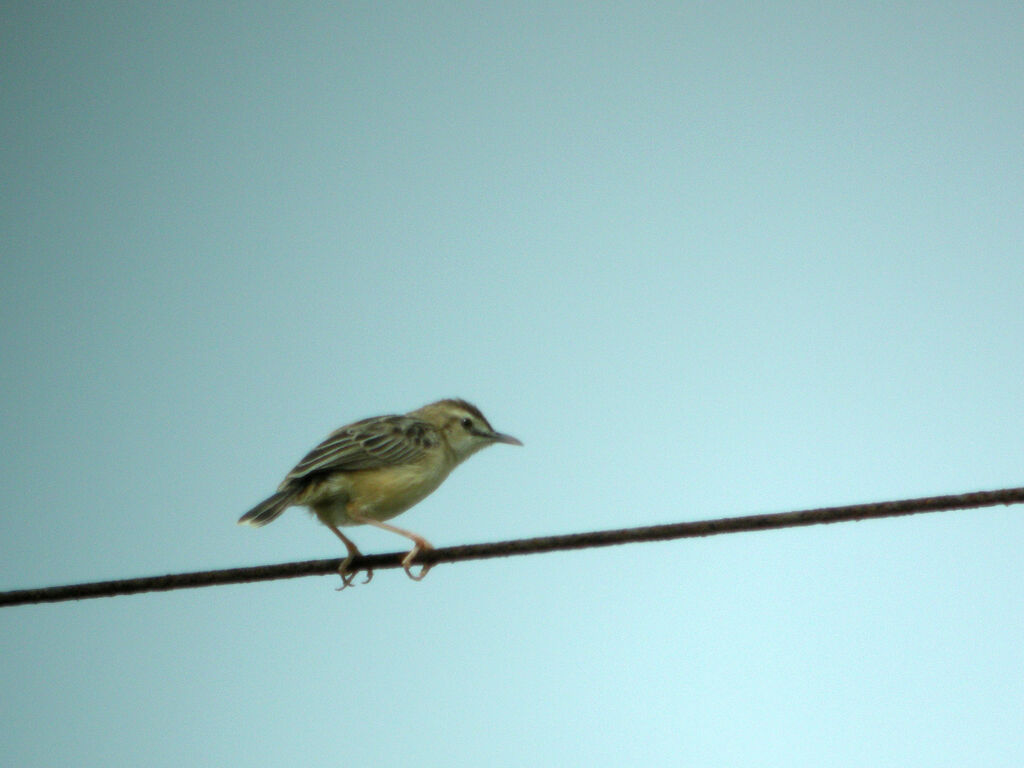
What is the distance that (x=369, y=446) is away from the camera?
8.52 m

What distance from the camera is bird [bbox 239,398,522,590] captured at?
26.8 ft

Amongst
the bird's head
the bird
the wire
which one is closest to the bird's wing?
the bird

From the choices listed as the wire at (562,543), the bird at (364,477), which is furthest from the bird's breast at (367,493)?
the wire at (562,543)

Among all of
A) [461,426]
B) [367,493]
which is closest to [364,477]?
[367,493]

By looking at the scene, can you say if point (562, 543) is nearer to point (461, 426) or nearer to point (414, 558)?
point (414, 558)

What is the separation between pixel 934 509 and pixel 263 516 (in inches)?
179

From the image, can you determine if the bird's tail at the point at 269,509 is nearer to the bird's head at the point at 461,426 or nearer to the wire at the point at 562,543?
the bird's head at the point at 461,426

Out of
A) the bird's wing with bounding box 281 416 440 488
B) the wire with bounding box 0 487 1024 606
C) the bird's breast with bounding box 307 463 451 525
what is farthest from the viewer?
the bird's breast with bounding box 307 463 451 525

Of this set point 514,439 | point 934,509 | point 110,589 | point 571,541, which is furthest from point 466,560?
point 514,439

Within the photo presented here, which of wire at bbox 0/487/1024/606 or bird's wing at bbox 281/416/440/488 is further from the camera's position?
bird's wing at bbox 281/416/440/488

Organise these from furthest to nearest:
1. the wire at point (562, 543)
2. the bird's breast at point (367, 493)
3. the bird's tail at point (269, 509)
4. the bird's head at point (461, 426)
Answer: the bird's head at point (461, 426)
the bird's breast at point (367, 493)
the bird's tail at point (269, 509)
the wire at point (562, 543)

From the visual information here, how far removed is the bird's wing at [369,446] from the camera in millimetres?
8227

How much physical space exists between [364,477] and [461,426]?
158 centimetres

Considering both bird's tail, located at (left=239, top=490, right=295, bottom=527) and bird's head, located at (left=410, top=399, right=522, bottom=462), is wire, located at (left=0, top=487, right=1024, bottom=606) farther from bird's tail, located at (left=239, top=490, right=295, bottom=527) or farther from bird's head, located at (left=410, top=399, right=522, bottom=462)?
bird's head, located at (left=410, top=399, right=522, bottom=462)
